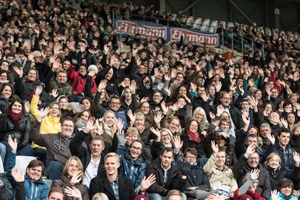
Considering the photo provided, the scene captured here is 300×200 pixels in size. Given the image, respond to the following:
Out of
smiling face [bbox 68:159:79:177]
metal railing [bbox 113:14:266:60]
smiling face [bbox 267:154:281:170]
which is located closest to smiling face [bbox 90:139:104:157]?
smiling face [bbox 68:159:79:177]

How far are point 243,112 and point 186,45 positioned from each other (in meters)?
7.21

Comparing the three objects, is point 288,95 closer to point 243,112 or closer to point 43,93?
point 243,112

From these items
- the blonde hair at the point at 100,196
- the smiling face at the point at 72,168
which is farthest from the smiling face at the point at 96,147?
the blonde hair at the point at 100,196

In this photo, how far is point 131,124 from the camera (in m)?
7.18

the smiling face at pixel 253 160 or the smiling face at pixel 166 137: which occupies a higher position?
the smiling face at pixel 166 137

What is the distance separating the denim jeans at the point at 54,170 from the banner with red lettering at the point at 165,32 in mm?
10112

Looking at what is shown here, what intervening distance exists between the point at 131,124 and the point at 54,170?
5.70 ft

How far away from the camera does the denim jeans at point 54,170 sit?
568 centimetres

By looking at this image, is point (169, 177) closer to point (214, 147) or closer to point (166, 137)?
point (166, 137)

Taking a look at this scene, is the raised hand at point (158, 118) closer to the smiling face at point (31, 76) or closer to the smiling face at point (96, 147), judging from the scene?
the smiling face at point (96, 147)

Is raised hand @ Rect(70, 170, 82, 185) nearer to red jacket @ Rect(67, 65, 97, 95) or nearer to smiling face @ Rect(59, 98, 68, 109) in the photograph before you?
smiling face @ Rect(59, 98, 68, 109)

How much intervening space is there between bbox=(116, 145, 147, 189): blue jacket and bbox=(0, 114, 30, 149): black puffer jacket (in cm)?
126

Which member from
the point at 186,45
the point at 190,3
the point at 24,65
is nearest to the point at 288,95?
the point at 186,45

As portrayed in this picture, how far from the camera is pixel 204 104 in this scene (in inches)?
359
